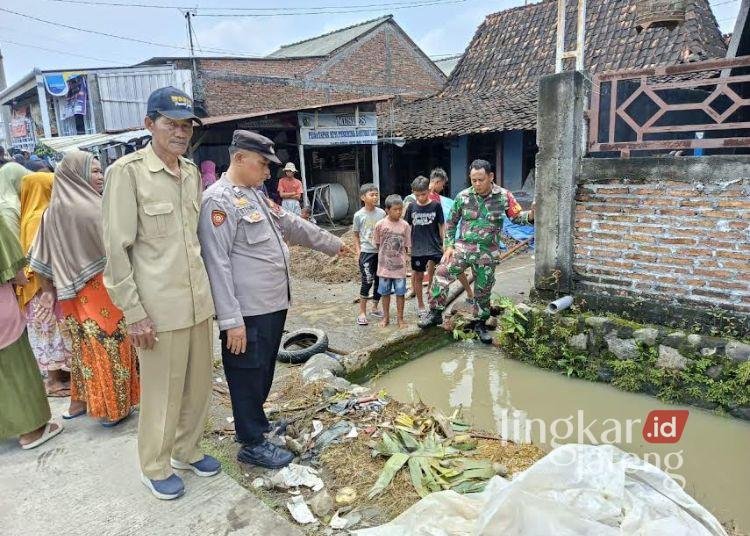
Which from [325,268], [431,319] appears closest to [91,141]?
[325,268]

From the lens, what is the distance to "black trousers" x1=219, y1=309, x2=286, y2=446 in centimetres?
286

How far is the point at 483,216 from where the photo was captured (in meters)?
5.43

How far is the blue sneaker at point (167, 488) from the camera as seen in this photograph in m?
2.72

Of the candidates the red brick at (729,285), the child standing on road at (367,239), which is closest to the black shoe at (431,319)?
the child standing on road at (367,239)

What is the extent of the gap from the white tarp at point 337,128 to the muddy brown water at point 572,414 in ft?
27.1

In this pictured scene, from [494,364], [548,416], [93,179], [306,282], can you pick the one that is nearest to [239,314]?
[93,179]

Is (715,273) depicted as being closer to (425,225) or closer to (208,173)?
(425,225)

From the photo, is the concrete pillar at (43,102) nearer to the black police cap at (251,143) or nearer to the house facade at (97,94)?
the house facade at (97,94)

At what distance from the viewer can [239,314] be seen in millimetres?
2709

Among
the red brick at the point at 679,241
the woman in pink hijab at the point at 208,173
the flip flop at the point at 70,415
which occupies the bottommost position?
the flip flop at the point at 70,415

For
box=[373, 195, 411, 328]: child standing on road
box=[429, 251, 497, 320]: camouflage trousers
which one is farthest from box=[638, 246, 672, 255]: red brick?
box=[373, 195, 411, 328]: child standing on road

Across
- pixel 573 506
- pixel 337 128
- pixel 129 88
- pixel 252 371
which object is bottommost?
pixel 573 506

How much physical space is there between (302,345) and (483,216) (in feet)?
7.73

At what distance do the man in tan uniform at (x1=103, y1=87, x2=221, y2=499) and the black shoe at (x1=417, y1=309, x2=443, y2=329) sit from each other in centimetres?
324
